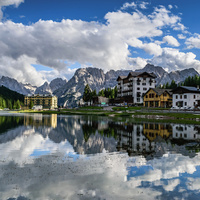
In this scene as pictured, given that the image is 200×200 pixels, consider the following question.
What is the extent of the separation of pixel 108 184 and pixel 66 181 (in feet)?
9.24

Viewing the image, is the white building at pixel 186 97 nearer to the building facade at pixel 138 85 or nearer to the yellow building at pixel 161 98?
the yellow building at pixel 161 98

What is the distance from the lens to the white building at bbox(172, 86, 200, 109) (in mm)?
97500

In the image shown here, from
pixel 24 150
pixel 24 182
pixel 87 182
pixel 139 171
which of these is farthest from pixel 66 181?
pixel 24 150

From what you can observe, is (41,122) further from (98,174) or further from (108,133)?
(98,174)

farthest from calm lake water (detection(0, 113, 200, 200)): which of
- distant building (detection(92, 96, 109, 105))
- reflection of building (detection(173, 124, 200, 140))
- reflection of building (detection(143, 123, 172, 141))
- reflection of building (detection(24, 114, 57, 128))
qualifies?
distant building (detection(92, 96, 109, 105))

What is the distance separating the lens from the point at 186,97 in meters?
98.5

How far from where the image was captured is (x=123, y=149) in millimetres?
23359

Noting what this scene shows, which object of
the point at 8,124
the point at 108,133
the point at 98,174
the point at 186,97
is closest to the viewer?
the point at 98,174

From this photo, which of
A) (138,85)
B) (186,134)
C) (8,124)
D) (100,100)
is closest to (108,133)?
(186,134)

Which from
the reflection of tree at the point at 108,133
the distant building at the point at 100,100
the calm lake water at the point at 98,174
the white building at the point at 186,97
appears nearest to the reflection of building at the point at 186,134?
the calm lake water at the point at 98,174

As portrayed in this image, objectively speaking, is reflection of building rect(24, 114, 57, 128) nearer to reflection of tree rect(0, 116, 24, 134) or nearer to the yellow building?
reflection of tree rect(0, 116, 24, 134)

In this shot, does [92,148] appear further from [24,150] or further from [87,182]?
[87,182]

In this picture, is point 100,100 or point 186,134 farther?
point 100,100

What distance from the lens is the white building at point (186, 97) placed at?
97.5 metres
